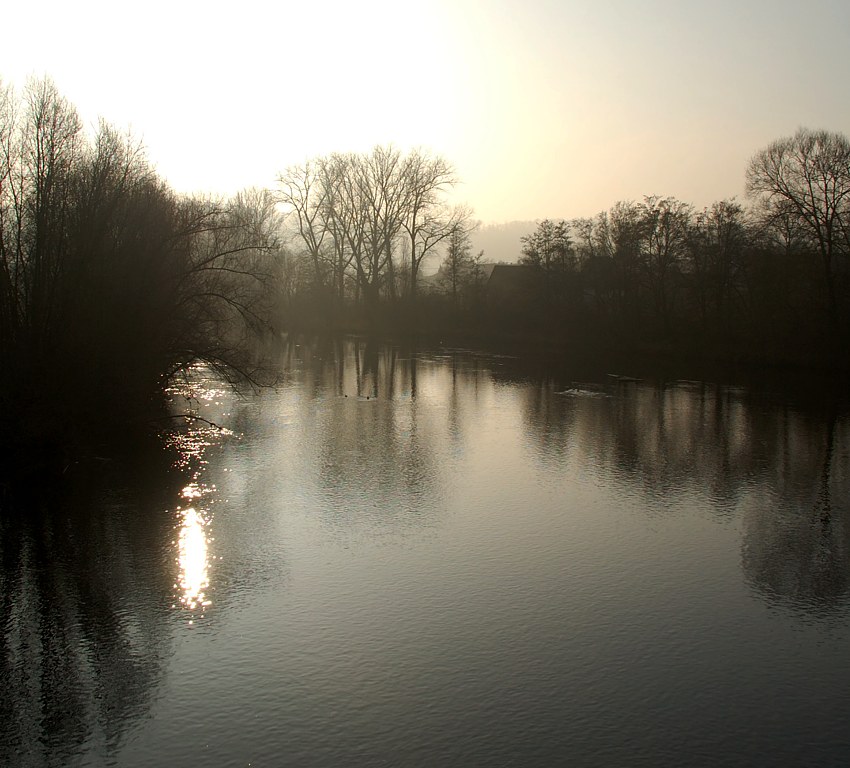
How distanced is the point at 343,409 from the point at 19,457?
32.0ft

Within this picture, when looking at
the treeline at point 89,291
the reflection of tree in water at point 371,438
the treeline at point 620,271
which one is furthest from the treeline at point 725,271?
the treeline at point 89,291

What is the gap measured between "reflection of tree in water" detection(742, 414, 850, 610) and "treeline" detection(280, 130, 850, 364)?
1954 centimetres

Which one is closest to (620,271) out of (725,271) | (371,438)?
(725,271)

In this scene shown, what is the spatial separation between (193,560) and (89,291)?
9.23 m

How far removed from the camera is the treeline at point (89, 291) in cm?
1527

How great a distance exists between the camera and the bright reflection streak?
351 inches

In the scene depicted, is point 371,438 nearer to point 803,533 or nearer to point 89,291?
point 89,291

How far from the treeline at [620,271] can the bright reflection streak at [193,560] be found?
29032 millimetres

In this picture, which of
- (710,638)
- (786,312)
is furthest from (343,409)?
(786,312)

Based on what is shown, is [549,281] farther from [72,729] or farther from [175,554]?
[72,729]

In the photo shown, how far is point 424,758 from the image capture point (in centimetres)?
582

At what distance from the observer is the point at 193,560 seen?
10.1m

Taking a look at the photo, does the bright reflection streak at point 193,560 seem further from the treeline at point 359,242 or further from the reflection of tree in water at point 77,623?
the treeline at point 359,242

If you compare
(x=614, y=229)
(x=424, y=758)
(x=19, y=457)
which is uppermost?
(x=614, y=229)
